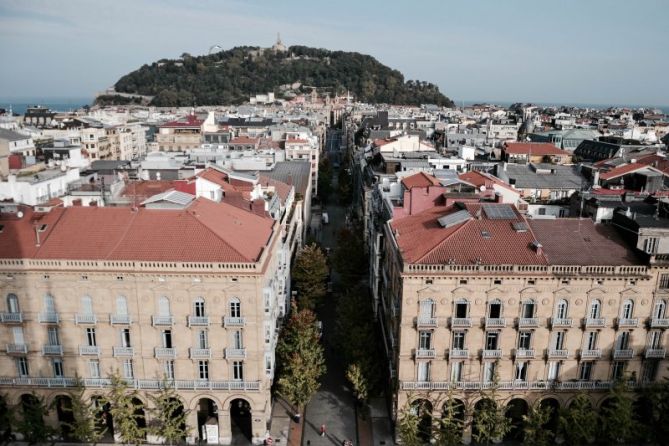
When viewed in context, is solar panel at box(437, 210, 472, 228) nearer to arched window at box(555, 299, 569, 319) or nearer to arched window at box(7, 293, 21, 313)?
arched window at box(555, 299, 569, 319)

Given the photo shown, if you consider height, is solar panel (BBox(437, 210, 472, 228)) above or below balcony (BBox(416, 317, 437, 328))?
above

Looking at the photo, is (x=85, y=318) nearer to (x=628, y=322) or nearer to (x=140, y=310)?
(x=140, y=310)

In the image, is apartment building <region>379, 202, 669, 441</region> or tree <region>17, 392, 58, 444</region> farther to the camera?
tree <region>17, 392, 58, 444</region>

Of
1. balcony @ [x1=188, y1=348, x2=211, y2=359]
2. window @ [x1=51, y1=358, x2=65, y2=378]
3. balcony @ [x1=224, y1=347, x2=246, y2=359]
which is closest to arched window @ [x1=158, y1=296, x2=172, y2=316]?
balcony @ [x1=188, y1=348, x2=211, y2=359]

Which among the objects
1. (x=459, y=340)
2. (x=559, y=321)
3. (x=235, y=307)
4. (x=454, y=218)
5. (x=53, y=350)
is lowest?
(x=53, y=350)

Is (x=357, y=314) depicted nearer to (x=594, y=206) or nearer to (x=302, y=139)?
(x=594, y=206)

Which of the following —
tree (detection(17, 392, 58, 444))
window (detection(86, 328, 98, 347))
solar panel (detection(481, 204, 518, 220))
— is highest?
solar panel (detection(481, 204, 518, 220))

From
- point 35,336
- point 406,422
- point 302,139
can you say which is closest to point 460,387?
point 406,422

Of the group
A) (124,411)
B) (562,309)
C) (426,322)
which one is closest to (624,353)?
(562,309)
